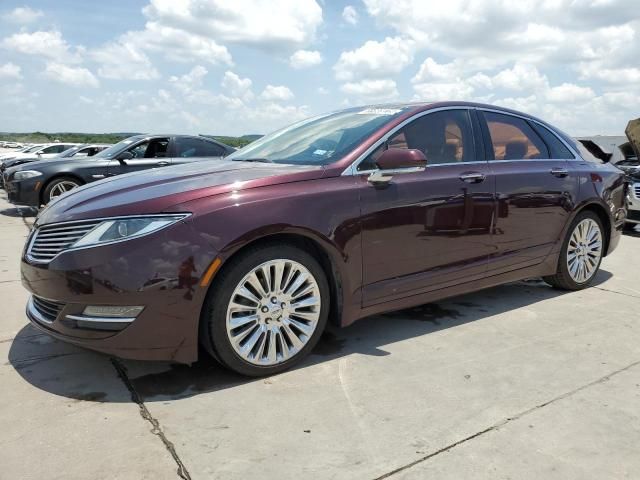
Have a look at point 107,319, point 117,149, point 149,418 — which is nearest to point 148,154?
point 117,149

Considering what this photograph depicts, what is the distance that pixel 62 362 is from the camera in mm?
3232

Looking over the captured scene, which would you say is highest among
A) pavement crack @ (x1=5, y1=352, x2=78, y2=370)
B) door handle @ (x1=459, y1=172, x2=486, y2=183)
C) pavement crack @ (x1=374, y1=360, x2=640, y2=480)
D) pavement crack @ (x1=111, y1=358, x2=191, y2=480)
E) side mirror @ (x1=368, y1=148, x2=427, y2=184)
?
side mirror @ (x1=368, y1=148, x2=427, y2=184)

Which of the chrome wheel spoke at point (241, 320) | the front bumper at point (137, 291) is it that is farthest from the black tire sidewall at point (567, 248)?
the front bumper at point (137, 291)

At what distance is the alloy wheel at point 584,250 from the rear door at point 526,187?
32 centimetres

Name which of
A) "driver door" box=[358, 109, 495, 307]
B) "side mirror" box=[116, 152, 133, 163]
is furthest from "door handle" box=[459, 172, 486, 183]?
"side mirror" box=[116, 152, 133, 163]

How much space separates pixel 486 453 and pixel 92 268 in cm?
200

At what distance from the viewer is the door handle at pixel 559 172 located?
4.48 m

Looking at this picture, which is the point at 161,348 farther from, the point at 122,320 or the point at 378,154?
the point at 378,154

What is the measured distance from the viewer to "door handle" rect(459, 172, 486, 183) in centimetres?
381

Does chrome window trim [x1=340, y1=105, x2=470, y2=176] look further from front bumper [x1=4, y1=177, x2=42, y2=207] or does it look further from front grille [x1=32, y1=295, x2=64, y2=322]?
front bumper [x1=4, y1=177, x2=42, y2=207]

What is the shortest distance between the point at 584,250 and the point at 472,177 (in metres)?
1.76

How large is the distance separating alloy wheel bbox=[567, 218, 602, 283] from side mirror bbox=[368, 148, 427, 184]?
2193mm

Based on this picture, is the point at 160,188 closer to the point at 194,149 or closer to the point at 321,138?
the point at 321,138

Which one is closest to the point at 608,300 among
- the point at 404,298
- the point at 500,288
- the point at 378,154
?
the point at 500,288
